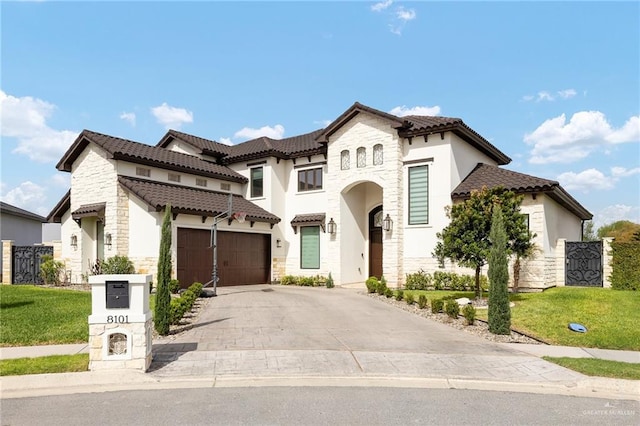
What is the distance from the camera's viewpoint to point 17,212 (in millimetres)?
30688

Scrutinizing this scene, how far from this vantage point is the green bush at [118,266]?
58.3 ft

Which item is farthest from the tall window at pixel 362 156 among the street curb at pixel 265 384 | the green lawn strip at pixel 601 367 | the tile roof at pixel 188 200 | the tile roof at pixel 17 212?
the tile roof at pixel 17 212

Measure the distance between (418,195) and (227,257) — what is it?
9802 millimetres

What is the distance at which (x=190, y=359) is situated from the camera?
8133 mm

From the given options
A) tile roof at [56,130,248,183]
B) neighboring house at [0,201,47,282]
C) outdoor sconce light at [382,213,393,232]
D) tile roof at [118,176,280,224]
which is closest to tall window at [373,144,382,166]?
outdoor sconce light at [382,213,393,232]

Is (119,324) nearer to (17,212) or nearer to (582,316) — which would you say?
(582,316)

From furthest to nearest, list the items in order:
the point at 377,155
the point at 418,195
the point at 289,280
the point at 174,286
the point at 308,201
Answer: the point at 308,201 < the point at 289,280 < the point at 377,155 < the point at 418,195 < the point at 174,286

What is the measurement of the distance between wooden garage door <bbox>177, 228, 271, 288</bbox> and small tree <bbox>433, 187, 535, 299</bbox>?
11150 millimetres

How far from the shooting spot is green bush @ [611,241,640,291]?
55.6 ft

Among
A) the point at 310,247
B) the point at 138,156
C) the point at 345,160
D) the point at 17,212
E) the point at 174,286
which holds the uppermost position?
the point at 345,160

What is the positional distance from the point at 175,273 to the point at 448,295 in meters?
11.4

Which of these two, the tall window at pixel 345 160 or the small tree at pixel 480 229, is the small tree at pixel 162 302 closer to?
the small tree at pixel 480 229

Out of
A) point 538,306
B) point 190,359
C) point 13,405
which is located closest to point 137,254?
point 190,359

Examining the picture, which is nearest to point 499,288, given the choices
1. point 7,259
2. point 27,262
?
point 27,262
